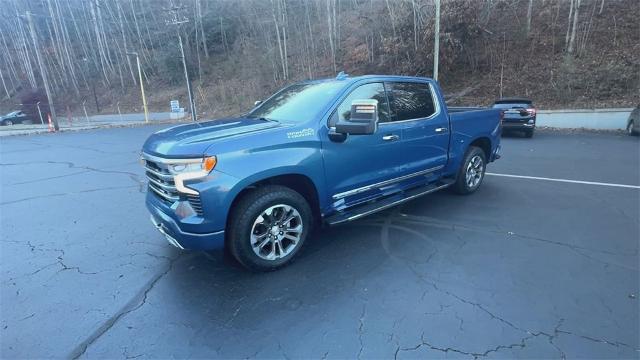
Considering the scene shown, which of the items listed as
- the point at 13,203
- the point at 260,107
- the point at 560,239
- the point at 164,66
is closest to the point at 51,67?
the point at 164,66

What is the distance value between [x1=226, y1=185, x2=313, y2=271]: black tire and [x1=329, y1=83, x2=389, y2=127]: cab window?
36.7 inches

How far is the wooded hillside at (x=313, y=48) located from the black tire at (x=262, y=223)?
17931mm

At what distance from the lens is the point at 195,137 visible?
311 cm

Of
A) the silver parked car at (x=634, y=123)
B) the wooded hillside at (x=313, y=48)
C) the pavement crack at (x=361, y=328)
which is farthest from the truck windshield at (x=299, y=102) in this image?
the wooded hillside at (x=313, y=48)

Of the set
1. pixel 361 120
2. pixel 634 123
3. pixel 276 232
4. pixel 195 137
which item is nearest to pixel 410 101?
pixel 361 120

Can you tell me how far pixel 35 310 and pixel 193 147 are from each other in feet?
6.50

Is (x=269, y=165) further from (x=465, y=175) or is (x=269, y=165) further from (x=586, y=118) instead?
(x=586, y=118)

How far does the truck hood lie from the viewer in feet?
9.58

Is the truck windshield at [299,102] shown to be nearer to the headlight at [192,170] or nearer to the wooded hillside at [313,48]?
the headlight at [192,170]

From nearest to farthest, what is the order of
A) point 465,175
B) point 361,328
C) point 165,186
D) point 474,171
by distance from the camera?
point 361,328, point 165,186, point 465,175, point 474,171

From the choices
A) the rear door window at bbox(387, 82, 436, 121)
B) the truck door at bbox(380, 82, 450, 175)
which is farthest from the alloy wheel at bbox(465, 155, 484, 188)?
the rear door window at bbox(387, 82, 436, 121)

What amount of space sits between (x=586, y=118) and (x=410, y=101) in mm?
14752

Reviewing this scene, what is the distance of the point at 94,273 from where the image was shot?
3500 mm

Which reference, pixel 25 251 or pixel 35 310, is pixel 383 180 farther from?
pixel 25 251
